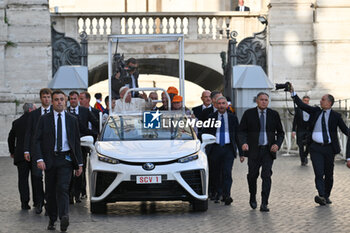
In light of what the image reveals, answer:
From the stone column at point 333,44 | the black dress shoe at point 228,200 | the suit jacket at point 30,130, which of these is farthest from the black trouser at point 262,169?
the stone column at point 333,44

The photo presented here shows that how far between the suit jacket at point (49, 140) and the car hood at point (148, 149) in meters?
1.17

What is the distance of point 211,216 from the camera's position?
1189 cm

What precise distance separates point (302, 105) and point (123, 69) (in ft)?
21.0

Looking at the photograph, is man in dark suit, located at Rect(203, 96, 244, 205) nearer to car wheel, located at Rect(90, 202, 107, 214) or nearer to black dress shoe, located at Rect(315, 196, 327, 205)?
black dress shoe, located at Rect(315, 196, 327, 205)

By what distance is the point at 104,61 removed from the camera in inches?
1109

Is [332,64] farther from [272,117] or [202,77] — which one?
[272,117]

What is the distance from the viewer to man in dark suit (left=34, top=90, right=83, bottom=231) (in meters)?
10.8

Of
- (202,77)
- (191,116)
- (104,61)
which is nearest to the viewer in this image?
(191,116)

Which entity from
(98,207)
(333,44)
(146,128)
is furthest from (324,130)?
(333,44)

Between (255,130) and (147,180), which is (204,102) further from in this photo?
(147,180)

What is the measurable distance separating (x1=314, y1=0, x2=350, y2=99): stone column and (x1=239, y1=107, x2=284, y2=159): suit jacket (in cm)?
1333

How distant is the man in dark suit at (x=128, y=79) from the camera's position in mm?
18344

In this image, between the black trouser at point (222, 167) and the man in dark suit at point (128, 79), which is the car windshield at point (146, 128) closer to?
the black trouser at point (222, 167)

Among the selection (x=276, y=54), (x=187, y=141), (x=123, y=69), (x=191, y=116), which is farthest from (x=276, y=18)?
(x=187, y=141)
